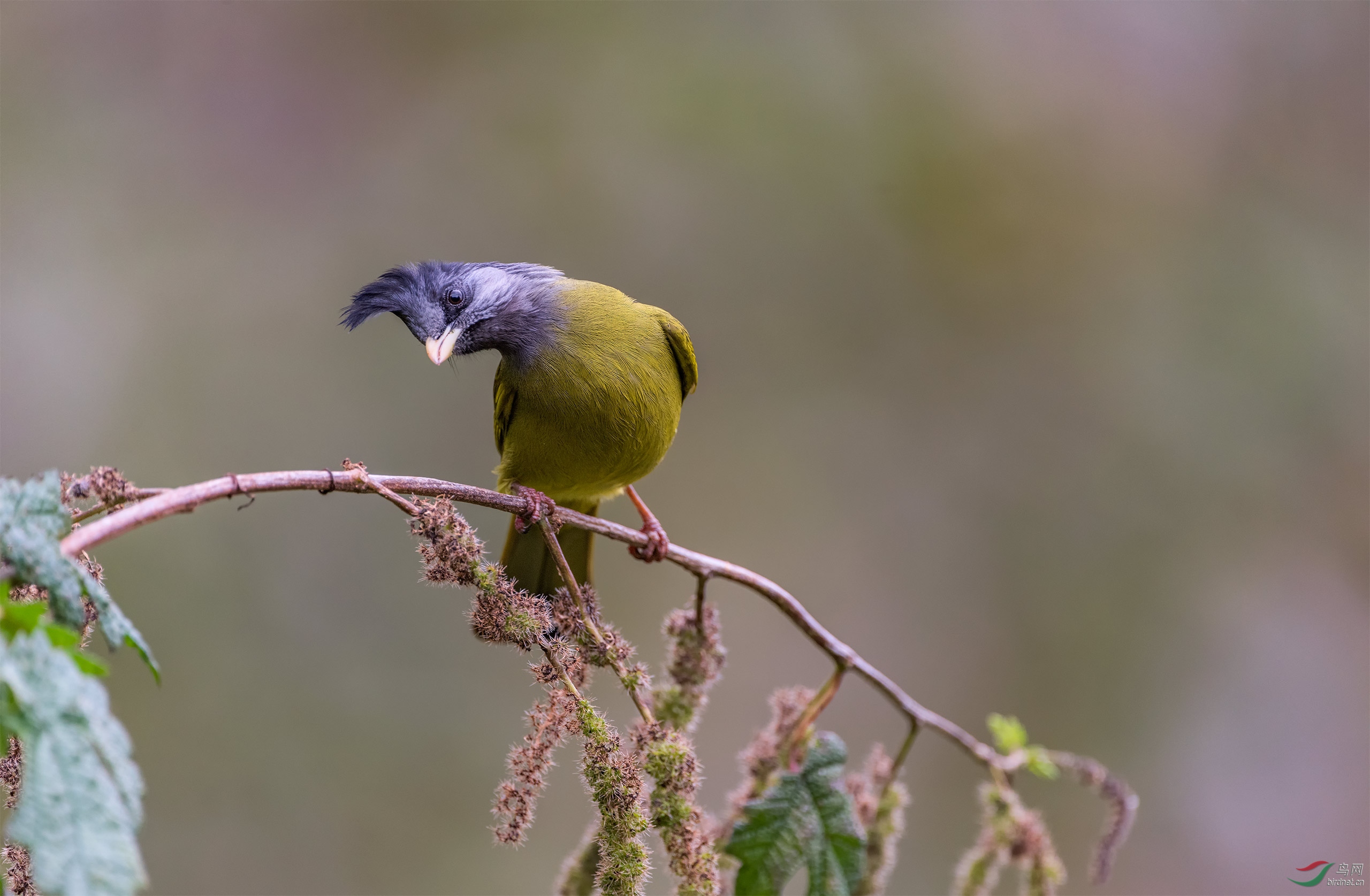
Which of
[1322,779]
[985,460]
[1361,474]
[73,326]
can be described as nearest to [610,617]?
[985,460]

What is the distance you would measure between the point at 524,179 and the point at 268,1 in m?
1.88

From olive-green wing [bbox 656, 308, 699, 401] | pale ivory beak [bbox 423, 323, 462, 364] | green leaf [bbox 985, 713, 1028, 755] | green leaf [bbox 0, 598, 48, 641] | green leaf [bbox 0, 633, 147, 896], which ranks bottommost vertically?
green leaf [bbox 0, 633, 147, 896]

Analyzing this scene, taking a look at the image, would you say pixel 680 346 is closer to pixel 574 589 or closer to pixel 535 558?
pixel 535 558

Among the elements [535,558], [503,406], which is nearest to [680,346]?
[503,406]

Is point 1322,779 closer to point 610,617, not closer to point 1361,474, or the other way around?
point 1361,474

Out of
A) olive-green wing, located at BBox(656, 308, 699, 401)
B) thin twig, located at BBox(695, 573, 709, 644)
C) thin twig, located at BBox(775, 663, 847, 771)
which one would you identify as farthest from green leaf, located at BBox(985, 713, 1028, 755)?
olive-green wing, located at BBox(656, 308, 699, 401)

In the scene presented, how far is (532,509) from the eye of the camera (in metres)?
2.27

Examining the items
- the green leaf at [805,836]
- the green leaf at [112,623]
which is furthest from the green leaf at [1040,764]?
the green leaf at [112,623]

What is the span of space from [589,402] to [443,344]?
0.47 meters

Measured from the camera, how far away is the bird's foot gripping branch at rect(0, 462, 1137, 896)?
1.05m

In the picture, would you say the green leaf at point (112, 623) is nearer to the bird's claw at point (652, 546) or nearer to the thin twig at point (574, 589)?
the thin twig at point (574, 589)

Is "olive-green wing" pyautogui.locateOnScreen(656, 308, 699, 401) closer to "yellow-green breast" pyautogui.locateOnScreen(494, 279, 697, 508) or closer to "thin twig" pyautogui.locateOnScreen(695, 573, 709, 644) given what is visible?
"yellow-green breast" pyautogui.locateOnScreen(494, 279, 697, 508)

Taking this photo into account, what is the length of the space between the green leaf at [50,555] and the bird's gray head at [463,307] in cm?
162

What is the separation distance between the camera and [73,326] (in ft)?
18.8
